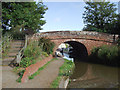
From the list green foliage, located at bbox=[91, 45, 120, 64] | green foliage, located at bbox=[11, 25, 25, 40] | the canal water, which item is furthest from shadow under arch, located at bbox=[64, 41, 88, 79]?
green foliage, located at bbox=[11, 25, 25, 40]

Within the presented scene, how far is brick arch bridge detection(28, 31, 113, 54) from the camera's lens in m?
15.0

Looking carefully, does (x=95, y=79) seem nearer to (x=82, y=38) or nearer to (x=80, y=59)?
(x=82, y=38)

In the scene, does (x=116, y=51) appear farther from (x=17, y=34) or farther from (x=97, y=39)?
(x=17, y=34)

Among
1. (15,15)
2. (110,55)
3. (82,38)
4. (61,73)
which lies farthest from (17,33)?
(110,55)

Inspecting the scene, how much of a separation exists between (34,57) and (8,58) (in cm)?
212

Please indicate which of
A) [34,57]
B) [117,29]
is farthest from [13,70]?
[117,29]

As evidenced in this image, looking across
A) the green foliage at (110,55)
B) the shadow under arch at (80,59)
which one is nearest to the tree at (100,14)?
the shadow under arch at (80,59)

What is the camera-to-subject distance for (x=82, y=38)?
1541cm

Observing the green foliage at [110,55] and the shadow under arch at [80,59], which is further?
the green foliage at [110,55]

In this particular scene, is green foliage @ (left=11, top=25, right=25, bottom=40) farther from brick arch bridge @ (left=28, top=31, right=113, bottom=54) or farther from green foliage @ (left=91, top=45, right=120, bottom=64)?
green foliage @ (left=91, top=45, right=120, bottom=64)

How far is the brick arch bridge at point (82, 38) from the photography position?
1503cm

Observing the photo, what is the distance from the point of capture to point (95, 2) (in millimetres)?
25016

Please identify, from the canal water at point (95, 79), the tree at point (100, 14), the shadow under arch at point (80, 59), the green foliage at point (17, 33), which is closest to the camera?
the canal water at point (95, 79)

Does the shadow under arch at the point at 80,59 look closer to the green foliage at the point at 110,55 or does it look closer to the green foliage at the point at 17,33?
the green foliage at the point at 110,55
